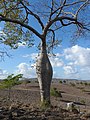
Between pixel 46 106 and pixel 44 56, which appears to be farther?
pixel 44 56

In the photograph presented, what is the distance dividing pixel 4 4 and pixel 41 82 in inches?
117

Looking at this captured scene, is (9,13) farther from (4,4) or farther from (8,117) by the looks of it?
(8,117)

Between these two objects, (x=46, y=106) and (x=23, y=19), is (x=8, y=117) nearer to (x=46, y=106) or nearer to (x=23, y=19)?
(x=46, y=106)

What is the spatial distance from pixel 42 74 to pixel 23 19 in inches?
102

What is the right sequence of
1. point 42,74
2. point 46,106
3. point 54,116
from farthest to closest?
1. point 42,74
2. point 46,106
3. point 54,116

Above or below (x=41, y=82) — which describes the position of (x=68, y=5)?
above

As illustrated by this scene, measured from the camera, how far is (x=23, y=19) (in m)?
11.2

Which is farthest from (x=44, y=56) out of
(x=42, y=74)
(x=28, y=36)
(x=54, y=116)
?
(x=54, y=116)

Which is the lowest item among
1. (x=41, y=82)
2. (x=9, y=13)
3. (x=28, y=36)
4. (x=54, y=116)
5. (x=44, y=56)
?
(x=54, y=116)

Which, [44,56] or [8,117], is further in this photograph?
[44,56]

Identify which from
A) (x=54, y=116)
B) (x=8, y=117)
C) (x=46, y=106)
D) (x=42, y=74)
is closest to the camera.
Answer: (x=8, y=117)

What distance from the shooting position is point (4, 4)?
1008 cm

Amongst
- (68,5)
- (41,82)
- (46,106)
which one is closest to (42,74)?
(41,82)

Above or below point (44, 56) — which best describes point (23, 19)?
above
